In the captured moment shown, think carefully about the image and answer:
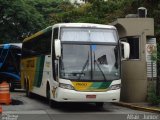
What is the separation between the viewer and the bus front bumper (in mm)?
18250

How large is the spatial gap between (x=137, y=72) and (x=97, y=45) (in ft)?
12.5

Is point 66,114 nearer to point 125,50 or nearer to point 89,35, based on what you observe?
point 89,35

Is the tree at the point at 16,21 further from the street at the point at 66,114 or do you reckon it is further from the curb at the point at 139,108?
the street at the point at 66,114

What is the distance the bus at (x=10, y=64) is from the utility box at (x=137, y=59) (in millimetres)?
11754

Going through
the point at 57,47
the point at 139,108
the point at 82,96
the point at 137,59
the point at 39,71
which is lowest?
the point at 139,108

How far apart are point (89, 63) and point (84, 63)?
0.19 meters

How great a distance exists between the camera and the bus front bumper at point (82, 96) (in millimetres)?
18250

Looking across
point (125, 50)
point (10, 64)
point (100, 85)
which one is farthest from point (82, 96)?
point (10, 64)

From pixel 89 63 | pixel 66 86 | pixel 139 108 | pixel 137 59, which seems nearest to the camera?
pixel 66 86

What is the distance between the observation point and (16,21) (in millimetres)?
43750

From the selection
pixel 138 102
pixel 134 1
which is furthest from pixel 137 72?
pixel 134 1

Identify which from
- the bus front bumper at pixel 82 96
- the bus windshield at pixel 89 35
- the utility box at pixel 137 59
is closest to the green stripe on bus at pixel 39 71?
the bus windshield at pixel 89 35

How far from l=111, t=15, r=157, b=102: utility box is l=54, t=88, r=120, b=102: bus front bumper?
375 cm

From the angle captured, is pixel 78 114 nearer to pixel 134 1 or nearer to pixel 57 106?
pixel 57 106
